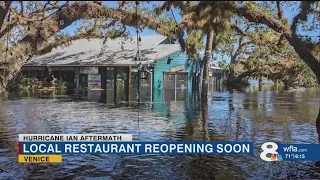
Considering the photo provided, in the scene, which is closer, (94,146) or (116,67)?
(94,146)

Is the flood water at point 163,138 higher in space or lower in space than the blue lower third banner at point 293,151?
lower

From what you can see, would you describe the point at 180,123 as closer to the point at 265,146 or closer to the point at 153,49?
the point at 265,146

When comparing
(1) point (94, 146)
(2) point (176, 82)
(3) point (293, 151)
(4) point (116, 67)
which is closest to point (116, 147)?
(1) point (94, 146)

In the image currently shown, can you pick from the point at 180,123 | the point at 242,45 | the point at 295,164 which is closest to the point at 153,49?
the point at 242,45

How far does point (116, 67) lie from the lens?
36.0 meters

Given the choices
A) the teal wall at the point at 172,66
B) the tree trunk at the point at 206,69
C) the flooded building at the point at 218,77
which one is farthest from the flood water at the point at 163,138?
the flooded building at the point at 218,77

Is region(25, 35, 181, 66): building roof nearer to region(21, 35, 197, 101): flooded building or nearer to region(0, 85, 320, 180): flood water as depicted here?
region(21, 35, 197, 101): flooded building

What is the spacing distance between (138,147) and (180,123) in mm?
6901

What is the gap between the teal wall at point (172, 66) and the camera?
35256mm

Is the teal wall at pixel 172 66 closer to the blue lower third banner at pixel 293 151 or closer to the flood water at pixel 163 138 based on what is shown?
the flood water at pixel 163 138

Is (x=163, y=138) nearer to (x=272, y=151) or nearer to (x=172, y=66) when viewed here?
(x=272, y=151)

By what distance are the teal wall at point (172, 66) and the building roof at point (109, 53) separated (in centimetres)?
82

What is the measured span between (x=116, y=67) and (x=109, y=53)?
1830 millimetres

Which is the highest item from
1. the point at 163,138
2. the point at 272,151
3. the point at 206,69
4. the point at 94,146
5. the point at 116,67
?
the point at 116,67
